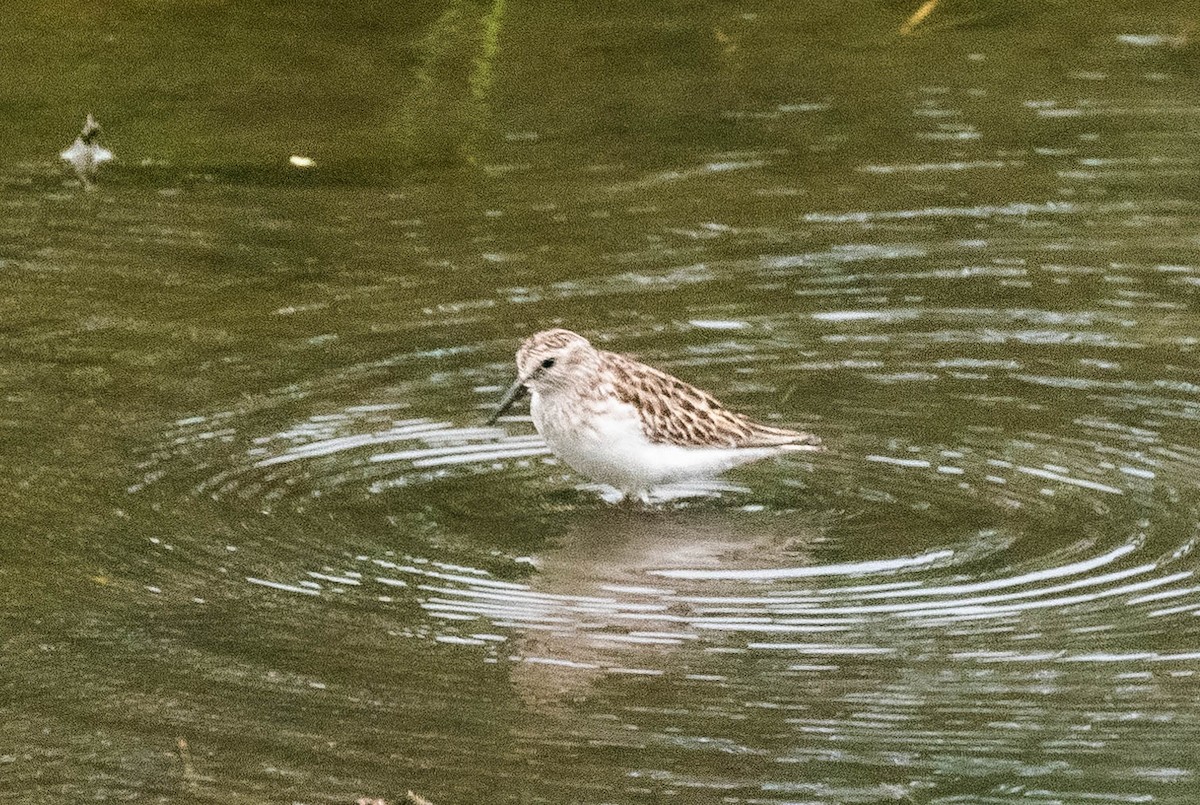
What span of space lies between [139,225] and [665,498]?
407 cm

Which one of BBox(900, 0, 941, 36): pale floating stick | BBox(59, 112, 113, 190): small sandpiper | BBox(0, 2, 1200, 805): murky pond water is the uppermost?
BBox(900, 0, 941, 36): pale floating stick

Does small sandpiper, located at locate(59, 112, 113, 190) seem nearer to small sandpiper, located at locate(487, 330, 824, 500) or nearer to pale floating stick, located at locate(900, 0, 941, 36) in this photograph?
small sandpiper, located at locate(487, 330, 824, 500)

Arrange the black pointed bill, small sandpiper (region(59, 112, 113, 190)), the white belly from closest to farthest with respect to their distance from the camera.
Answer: the white belly, the black pointed bill, small sandpiper (region(59, 112, 113, 190))

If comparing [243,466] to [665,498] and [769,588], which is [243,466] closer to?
[665,498]

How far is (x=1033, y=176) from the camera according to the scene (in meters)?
13.1

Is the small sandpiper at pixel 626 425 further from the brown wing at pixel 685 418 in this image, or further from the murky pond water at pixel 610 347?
the murky pond water at pixel 610 347

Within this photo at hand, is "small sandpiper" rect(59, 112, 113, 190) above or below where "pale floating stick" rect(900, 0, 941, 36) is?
below

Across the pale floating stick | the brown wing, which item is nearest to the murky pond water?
the pale floating stick

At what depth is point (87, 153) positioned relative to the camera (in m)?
13.6

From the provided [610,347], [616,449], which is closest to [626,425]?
[616,449]

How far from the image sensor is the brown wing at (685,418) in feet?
30.9

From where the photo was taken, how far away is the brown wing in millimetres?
9414

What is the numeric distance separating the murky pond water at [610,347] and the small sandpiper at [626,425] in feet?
0.66

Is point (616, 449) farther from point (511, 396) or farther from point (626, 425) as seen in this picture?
point (511, 396)
